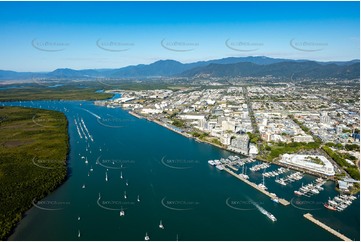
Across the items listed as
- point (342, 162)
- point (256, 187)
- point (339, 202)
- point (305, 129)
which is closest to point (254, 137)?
point (305, 129)

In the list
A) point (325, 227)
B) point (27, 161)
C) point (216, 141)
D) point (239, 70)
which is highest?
point (239, 70)

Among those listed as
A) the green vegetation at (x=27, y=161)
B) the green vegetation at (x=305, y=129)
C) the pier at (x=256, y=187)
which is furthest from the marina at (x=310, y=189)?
the green vegetation at (x=27, y=161)

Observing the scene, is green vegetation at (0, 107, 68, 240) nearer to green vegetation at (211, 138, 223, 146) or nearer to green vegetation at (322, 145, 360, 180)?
green vegetation at (211, 138, 223, 146)

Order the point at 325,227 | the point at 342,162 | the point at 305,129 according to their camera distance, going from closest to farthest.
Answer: the point at 325,227 < the point at 342,162 < the point at 305,129

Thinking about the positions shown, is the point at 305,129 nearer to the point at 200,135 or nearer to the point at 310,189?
the point at 200,135

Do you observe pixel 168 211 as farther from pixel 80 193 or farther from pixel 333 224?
pixel 333 224

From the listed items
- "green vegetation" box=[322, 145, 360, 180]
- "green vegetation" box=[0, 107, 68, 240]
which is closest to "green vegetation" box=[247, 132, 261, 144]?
"green vegetation" box=[322, 145, 360, 180]
